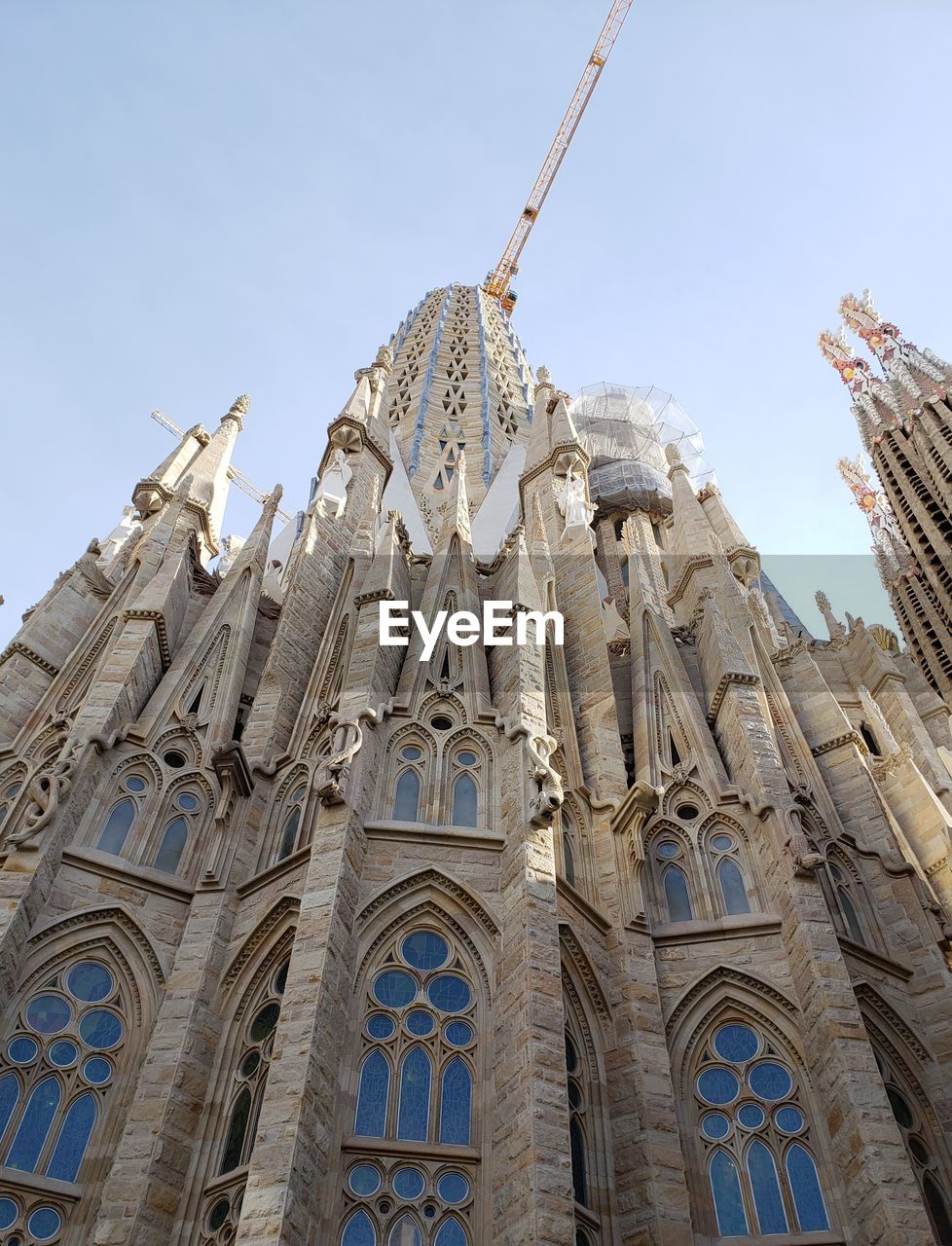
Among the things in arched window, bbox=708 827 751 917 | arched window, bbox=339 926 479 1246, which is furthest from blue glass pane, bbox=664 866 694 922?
arched window, bbox=339 926 479 1246

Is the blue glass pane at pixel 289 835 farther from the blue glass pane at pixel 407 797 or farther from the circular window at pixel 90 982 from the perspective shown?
the circular window at pixel 90 982

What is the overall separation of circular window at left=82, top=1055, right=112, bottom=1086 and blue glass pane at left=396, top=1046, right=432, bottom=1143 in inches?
118

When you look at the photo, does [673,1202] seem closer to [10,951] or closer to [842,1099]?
[842,1099]

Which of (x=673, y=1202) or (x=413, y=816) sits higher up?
(x=413, y=816)

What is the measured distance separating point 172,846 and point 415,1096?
14.8 ft

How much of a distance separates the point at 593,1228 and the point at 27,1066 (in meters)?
5.56

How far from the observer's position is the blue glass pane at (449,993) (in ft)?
37.0

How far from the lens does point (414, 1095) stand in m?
10.6

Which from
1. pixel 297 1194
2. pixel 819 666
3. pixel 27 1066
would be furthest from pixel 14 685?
pixel 819 666

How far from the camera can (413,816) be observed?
1292 cm

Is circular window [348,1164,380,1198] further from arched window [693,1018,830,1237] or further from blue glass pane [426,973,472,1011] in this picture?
arched window [693,1018,830,1237]

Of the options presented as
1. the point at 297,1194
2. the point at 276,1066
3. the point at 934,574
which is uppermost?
the point at 934,574

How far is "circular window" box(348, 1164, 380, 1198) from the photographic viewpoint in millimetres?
9758

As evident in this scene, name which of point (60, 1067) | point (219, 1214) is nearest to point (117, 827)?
point (60, 1067)
